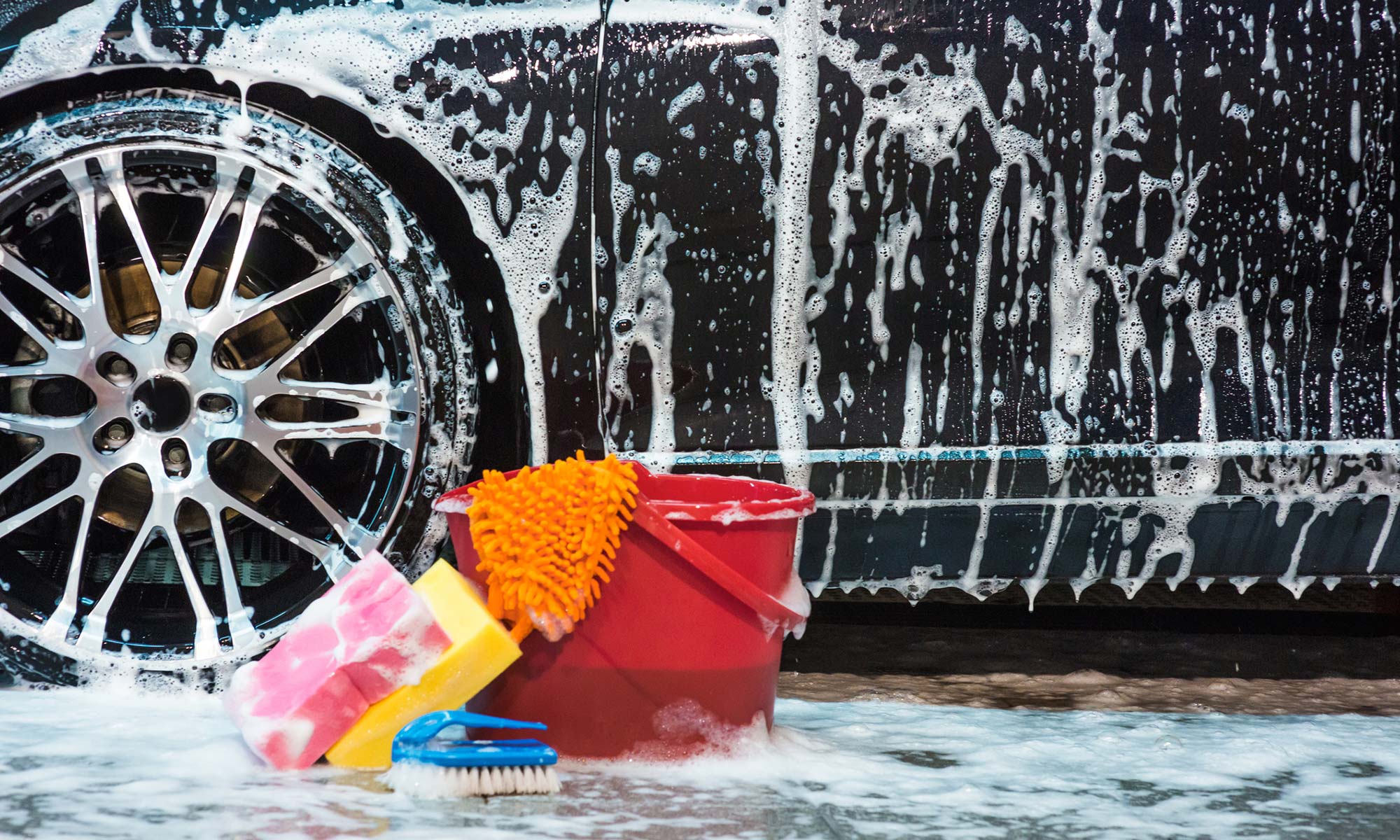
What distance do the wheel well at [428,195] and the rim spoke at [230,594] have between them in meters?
0.41

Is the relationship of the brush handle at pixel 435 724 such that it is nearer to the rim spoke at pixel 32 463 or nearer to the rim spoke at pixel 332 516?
the rim spoke at pixel 332 516

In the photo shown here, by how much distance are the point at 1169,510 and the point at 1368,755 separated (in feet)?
1.51

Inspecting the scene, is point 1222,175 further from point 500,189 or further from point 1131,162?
point 500,189

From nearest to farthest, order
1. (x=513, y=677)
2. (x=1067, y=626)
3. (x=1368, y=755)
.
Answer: (x=513, y=677) → (x=1368, y=755) → (x=1067, y=626)

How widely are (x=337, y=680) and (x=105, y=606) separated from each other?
62 cm

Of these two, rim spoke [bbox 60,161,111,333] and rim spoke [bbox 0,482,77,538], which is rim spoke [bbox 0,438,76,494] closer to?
rim spoke [bbox 0,482,77,538]

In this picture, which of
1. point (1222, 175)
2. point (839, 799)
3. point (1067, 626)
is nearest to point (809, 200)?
point (1222, 175)

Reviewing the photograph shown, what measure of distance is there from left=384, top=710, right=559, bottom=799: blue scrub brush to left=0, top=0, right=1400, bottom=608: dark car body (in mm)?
603

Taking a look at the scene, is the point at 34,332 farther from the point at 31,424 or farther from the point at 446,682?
the point at 446,682

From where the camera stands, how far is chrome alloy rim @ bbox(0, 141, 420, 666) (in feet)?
6.07

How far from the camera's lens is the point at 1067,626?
2742 millimetres

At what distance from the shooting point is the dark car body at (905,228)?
1912 mm

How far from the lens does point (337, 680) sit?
151cm

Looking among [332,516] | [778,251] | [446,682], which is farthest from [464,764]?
[778,251]
